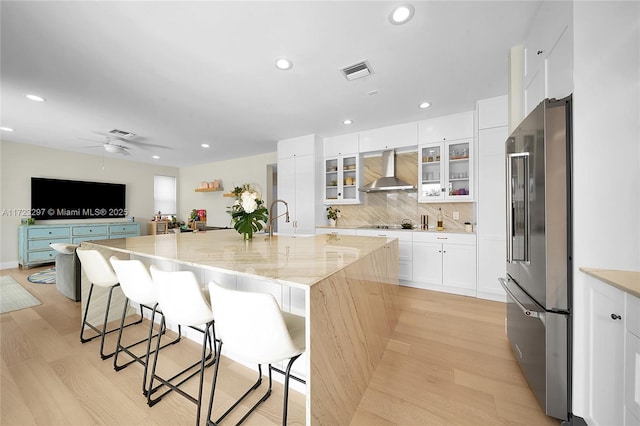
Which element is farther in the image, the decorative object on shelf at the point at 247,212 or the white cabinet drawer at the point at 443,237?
the white cabinet drawer at the point at 443,237

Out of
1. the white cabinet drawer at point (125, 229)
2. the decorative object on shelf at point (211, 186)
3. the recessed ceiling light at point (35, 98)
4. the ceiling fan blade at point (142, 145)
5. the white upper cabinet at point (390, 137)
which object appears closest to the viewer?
the recessed ceiling light at point (35, 98)

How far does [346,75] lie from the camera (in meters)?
2.42

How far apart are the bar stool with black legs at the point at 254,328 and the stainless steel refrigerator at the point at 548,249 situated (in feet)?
4.36

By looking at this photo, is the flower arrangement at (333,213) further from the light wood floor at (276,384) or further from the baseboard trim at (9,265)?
the baseboard trim at (9,265)

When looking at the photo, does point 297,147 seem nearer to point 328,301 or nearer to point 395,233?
point 395,233

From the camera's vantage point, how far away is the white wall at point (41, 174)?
4.68 meters

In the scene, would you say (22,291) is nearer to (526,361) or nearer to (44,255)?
(44,255)

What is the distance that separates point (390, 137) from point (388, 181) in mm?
720

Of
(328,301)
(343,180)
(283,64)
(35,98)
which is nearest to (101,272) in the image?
(328,301)

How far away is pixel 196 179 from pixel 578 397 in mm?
8022

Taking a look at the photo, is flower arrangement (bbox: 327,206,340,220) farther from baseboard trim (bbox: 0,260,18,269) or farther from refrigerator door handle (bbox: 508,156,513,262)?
baseboard trim (bbox: 0,260,18,269)

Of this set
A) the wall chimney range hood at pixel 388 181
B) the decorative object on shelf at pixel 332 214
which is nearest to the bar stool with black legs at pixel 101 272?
the decorative object on shelf at pixel 332 214

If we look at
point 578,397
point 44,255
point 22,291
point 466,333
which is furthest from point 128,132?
point 578,397

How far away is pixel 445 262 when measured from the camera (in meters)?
3.30
